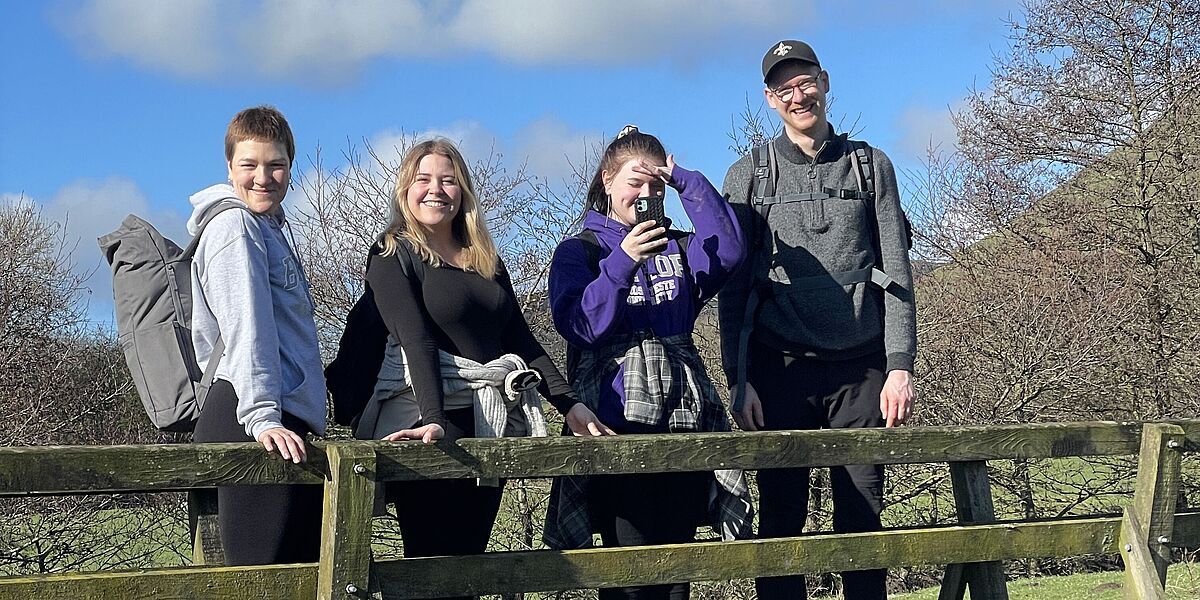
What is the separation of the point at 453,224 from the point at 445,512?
0.90 metres

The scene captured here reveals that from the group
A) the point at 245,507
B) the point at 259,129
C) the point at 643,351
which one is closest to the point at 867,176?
the point at 643,351

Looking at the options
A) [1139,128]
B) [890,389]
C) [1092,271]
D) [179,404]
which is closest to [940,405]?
[1092,271]

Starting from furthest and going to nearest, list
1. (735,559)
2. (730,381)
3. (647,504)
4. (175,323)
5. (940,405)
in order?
(940,405)
(730,381)
(647,504)
(735,559)
(175,323)

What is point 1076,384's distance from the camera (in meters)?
11.2

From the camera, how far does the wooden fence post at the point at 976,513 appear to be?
12.3 ft

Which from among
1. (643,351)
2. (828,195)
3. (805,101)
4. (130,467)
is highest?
(805,101)

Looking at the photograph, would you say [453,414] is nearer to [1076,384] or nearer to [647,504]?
[647,504]

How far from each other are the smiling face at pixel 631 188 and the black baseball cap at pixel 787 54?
614 millimetres

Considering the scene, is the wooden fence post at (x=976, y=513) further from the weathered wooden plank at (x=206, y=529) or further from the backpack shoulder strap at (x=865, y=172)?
the weathered wooden plank at (x=206, y=529)

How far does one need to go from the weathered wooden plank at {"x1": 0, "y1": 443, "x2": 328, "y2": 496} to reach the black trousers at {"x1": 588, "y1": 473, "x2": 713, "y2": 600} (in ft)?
4.14

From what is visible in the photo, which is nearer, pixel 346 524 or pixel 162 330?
pixel 346 524

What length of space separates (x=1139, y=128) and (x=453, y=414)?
12087 mm

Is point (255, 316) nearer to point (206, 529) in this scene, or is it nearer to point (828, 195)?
point (206, 529)

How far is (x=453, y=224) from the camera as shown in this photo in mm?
3865
